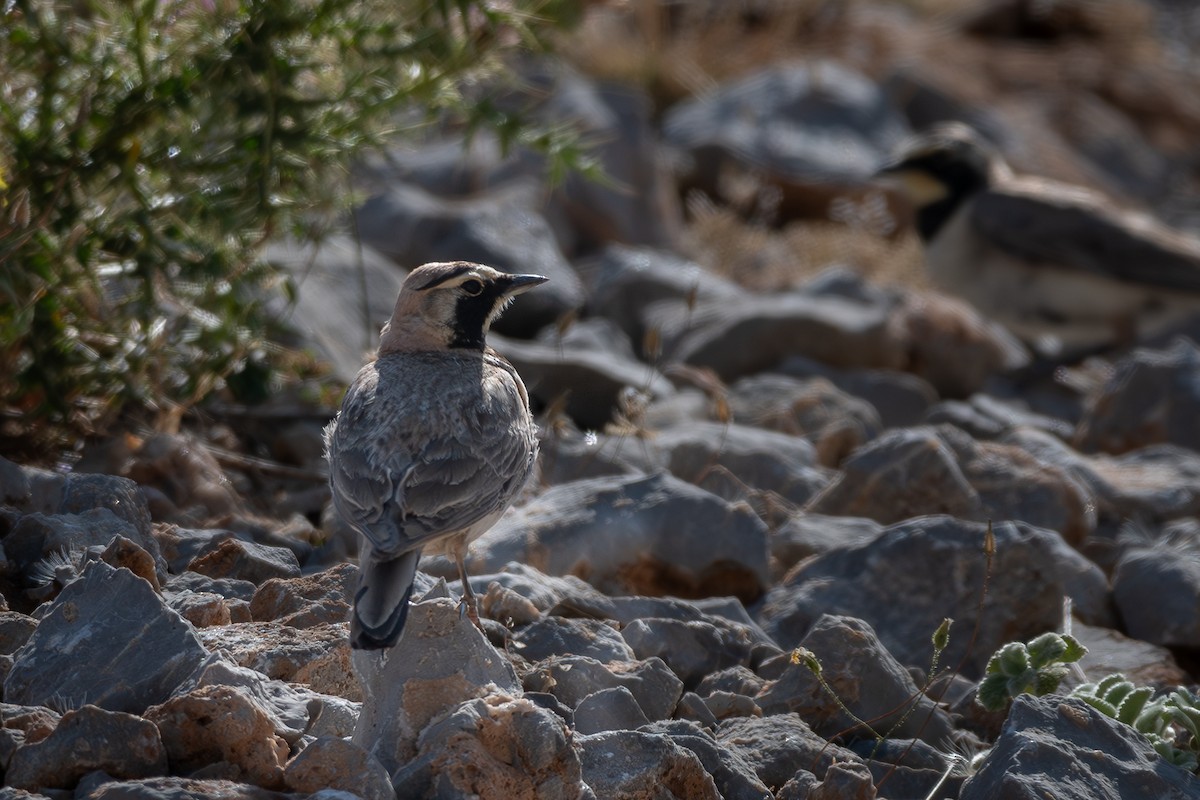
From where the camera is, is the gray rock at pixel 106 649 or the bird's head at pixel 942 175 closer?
the gray rock at pixel 106 649

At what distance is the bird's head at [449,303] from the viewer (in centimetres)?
441

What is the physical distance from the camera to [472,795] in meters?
3.07

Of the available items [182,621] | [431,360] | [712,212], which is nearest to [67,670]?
[182,621]

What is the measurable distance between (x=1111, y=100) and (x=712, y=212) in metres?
8.55

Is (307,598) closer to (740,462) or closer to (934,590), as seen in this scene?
(934,590)

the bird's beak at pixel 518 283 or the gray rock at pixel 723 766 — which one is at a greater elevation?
the bird's beak at pixel 518 283

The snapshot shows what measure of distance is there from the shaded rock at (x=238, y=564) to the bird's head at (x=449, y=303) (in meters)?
0.70

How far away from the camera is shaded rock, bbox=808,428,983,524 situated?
19.9ft

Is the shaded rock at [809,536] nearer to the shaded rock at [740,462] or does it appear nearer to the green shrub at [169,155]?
the shaded rock at [740,462]

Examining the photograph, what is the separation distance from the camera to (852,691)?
424cm

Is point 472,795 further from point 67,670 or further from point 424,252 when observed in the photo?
point 424,252

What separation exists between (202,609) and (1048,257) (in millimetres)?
7214

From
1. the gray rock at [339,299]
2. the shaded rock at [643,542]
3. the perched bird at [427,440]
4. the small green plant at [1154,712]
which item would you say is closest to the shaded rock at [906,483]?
the shaded rock at [643,542]

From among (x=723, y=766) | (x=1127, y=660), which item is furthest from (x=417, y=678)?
(x=1127, y=660)
